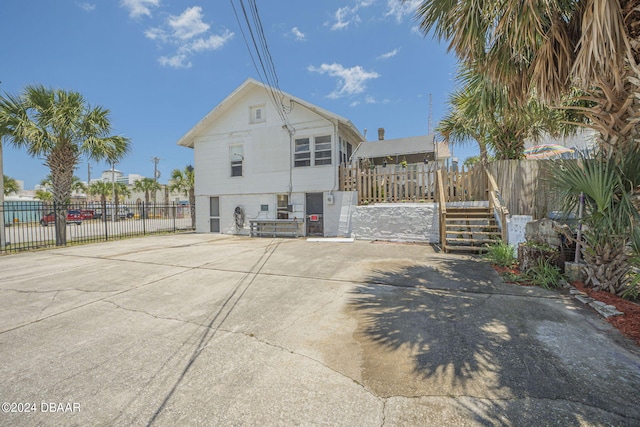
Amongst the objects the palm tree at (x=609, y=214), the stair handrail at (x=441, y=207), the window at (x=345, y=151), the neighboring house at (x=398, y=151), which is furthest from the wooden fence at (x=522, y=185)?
the window at (x=345, y=151)

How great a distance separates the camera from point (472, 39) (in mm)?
4691

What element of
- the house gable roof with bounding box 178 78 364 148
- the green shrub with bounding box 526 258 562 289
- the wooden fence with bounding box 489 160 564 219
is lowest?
the green shrub with bounding box 526 258 562 289

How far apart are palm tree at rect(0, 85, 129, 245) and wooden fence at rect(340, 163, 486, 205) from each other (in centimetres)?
1019

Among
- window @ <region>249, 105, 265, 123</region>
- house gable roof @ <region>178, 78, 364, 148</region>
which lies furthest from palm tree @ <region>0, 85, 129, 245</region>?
window @ <region>249, 105, 265, 123</region>

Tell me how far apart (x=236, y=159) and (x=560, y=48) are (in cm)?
1276

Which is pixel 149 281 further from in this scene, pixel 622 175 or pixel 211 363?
pixel 622 175

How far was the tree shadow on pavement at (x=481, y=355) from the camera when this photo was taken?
1966mm

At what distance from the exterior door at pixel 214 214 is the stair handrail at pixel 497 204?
496 inches

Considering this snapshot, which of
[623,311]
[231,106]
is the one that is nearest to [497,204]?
[623,311]

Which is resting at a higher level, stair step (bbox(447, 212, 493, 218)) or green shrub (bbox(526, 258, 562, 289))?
stair step (bbox(447, 212, 493, 218))

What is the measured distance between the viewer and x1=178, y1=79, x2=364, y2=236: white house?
12.2m

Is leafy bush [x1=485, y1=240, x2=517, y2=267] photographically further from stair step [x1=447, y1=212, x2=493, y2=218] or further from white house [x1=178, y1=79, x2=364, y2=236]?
white house [x1=178, y1=79, x2=364, y2=236]

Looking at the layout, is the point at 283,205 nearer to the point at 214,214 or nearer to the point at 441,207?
the point at 214,214

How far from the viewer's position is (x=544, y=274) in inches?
193
